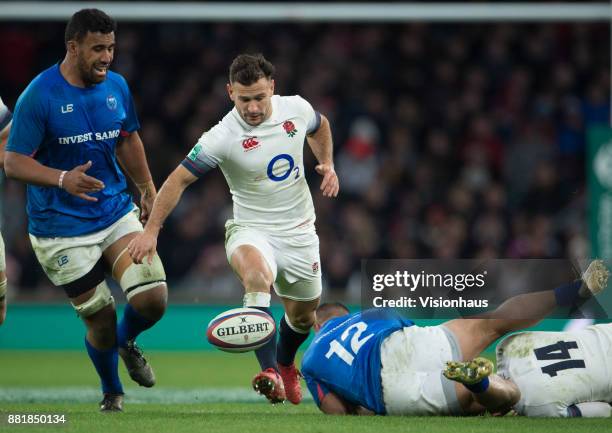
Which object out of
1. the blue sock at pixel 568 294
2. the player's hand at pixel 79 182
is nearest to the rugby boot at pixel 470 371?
the blue sock at pixel 568 294

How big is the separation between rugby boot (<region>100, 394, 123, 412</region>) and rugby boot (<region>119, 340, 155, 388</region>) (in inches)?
13.1

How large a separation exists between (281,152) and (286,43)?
8.50 m

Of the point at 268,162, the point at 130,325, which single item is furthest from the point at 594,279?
the point at 130,325

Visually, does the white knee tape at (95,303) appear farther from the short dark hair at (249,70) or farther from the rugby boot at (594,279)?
the rugby boot at (594,279)

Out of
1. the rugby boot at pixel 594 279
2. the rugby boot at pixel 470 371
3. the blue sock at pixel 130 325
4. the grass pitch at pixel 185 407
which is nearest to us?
the rugby boot at pixel 470 371

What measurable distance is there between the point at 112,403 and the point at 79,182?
1382 mm

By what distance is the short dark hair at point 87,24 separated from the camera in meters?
6.82

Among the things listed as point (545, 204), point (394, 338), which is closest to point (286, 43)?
point (545, 204)

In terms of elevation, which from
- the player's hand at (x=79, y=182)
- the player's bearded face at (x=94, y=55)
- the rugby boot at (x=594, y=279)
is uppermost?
the player's bearded face at (x=94, y=55)

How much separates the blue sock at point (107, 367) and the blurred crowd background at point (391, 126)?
566cm

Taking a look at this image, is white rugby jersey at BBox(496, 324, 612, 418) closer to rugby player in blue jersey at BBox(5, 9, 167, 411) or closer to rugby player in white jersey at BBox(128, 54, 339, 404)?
rugby player in white jersey at BBox(128, 54, 339, 404)

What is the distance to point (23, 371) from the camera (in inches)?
413

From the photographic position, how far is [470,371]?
18.8 feet

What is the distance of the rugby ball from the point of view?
6391 millimetres
